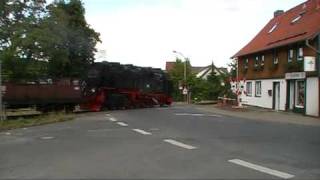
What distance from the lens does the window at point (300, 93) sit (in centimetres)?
3931

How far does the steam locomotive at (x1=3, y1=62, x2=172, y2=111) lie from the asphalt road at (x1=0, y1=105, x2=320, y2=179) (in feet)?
58.2

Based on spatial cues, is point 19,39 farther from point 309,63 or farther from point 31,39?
point 309,63

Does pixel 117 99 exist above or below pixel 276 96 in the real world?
below

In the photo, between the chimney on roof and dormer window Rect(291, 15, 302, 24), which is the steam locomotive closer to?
the chimney on roof

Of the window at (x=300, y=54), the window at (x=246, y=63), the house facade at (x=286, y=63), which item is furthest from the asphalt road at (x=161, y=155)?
the window at (x=246, y=63)

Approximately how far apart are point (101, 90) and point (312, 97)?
50.7 ft

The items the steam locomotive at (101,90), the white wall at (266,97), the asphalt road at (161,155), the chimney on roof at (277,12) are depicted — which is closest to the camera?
the asphalt road at (161,155)

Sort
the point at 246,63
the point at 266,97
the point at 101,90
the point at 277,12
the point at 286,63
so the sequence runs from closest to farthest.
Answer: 1. the point at 286,63
2. the point at 101,90
3. the point at 266,97
4. the point at 246,63
5. the point at 277,12

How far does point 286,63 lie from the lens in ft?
137

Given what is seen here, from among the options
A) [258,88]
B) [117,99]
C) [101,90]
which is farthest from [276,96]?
[101,90]

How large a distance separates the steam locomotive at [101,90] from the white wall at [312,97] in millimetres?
14370

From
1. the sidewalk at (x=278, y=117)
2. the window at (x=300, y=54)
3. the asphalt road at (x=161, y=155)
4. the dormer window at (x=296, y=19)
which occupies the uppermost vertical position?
the dormer window at (x=296, y=19)

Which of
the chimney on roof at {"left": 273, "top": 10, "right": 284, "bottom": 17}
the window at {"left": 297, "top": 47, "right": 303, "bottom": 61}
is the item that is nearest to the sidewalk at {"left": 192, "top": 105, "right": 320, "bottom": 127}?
the window at {"left": 297, "top": 47, "right": 303, "bottom": 61}

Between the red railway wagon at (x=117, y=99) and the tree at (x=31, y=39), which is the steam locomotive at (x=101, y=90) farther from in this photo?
the tree at (x=31, y=39)
